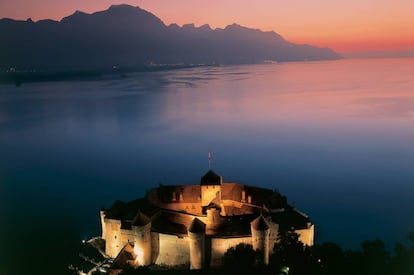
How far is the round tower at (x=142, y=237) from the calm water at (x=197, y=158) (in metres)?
11.1

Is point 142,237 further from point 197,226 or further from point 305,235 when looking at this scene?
point 305,235

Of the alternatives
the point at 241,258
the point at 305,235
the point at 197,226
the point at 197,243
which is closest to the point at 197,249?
the point at 197,243

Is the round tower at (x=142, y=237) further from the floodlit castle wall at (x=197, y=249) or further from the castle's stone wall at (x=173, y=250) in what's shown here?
the floodlit castle wall at (x=197, y=249)

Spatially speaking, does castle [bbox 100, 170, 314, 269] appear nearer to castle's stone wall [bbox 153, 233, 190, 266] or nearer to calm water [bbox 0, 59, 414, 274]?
castle's stone wall [bbox 153, 233, 190, 266]

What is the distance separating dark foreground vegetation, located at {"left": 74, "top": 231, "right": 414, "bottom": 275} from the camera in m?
28.1

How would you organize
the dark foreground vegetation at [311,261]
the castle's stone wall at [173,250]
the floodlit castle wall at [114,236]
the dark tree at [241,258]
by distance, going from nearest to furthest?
1. the dark foreground vegetation at [311,261]
2. the dark tree at [241,258]
3. the castle's stone wall at [173,250]
4. the floodlit castle wall at [114,236]

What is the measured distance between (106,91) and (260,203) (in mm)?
162832

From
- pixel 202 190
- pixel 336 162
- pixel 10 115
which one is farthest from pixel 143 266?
pixel 10 115

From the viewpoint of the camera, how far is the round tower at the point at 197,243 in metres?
32.2

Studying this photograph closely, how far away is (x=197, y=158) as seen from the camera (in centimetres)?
8456

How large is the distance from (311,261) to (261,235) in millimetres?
4152

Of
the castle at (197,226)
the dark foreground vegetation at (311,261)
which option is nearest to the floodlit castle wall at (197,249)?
the castle at (197,226)

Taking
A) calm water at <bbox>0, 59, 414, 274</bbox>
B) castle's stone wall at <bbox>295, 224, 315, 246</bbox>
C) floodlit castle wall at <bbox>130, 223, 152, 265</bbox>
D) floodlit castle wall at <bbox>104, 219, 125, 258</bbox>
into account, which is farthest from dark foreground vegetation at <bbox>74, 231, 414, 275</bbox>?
calm water at <bbox>0, 59, 414, 274</bbox>

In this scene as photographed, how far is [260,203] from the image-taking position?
38.6 meters
